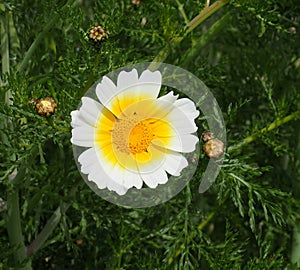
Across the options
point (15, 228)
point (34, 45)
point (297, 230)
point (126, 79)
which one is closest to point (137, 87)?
point (126, 79)

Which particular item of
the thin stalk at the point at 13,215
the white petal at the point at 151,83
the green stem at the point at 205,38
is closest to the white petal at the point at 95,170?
the white petal at the point at 151,83

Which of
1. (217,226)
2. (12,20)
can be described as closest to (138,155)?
(12,20)

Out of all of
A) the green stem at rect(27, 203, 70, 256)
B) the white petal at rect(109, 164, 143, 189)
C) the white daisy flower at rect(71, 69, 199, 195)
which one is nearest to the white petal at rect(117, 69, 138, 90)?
the white daisy flower at rect(71, 69, 199, 195)

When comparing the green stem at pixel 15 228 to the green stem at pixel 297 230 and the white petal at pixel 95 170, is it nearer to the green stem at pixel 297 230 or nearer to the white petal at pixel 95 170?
the white petal at pixel 95 170

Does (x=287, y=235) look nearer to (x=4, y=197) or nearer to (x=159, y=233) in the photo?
(x=159, y=233)

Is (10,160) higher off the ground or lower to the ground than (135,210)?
higher

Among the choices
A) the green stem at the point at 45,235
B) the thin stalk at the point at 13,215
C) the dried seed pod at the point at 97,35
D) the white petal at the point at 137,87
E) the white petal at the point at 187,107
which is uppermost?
the dried seed pod at the point at 97,35
